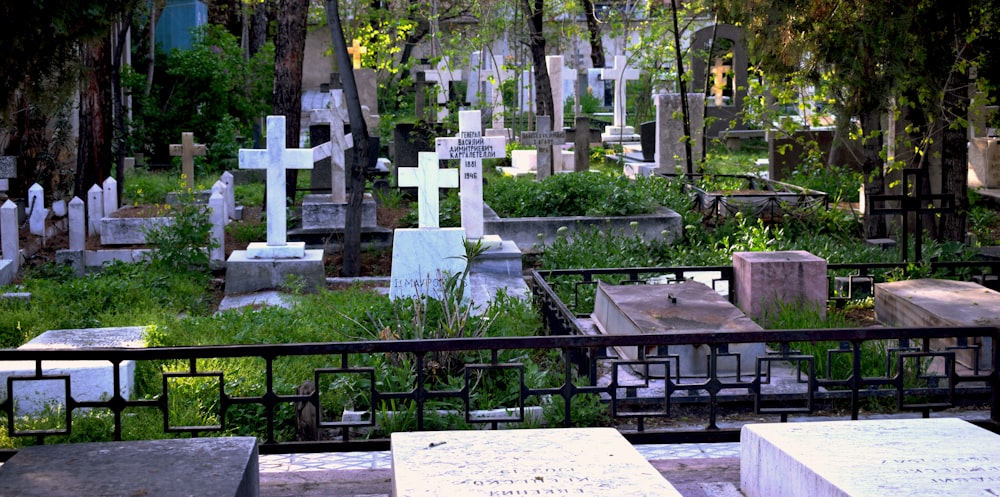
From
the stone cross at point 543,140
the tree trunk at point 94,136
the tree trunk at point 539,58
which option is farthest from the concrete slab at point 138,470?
the tree trunk at point 539,58

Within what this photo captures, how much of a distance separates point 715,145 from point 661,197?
414 inches

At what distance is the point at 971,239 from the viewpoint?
12.0 meters

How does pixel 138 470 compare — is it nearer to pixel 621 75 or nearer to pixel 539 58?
pixel 539 58

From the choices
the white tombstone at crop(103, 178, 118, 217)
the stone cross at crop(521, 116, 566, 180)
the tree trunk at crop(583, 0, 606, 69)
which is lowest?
the white tombstone at crop(103, 178, 118, 217)

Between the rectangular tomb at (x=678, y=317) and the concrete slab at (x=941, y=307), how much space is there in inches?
49.5

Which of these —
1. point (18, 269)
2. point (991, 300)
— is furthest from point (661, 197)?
point (18, 269)

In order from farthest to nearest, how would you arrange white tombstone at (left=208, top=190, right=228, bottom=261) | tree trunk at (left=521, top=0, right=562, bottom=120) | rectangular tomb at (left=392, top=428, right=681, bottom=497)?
tree trunk at (left=521, top=0, right=562, bottom=120), white tombstone at (left=208, top=190, right=228, bottom=261), rectangular tomb at (left=392, top=428, right=681, bottom=497)

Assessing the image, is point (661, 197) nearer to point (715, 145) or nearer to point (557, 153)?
point (557, 153)

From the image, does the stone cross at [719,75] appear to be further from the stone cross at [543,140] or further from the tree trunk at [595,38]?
the stone cross at [543,140]

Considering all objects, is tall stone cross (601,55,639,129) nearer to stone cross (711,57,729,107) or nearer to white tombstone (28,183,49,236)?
stone cross (711,57,729,107)

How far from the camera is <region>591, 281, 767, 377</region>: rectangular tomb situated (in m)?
7.03

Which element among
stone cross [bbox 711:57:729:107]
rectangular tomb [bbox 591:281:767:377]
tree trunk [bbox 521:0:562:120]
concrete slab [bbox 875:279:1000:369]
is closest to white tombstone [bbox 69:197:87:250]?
rectangular tomb [bbox 591:281:767:377]

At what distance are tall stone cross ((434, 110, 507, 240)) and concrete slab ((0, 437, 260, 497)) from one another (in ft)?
22.0

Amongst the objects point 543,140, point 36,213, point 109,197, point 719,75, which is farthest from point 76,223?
point 719,75
